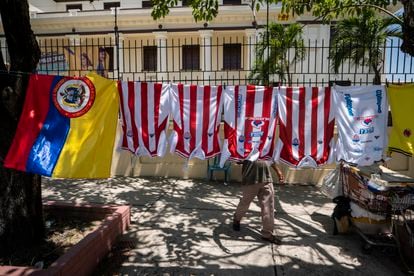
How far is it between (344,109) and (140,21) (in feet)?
65.3

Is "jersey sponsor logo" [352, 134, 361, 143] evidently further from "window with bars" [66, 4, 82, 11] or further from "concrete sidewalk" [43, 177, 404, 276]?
"window with bars" [66, 4, 82, 11]

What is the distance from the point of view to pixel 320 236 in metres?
4.72

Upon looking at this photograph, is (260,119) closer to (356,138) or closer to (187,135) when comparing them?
(187,135)

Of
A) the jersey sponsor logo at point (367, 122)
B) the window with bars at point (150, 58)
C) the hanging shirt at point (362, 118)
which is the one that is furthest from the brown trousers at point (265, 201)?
the window with bars at point (150, 58)

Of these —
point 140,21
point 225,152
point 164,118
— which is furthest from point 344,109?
point 140,21

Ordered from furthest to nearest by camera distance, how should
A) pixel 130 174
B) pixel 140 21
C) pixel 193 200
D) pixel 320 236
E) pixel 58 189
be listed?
pixel 140 21 → pixel 130 174 → pixel 58 189 → pixel 193 200 → pixel 320 236

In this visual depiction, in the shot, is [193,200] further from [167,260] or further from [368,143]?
[368,143]

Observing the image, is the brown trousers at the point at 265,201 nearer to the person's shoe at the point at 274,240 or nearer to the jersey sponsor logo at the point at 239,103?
the person's shoe at the point at 274,240

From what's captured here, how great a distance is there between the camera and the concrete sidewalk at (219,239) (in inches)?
150

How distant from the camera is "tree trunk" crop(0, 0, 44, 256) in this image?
3.77m

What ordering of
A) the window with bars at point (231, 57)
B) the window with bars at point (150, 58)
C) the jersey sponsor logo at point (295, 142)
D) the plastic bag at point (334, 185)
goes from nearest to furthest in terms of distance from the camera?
1. the jersey sponsor logo at point (295, 142)
2. the plastic bag at point (334, 185)
3. the window with bars at point (231, 57)
4. the window with bars at point (150, 58)

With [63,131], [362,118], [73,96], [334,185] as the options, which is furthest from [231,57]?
[63,131]

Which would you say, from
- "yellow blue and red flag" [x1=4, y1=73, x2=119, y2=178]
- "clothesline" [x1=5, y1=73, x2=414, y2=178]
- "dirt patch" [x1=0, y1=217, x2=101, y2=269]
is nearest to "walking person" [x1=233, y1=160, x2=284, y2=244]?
"clothesline" [x1=5, y1=73, x2=414, y2=178]

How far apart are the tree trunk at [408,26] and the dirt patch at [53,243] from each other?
4305 mm
